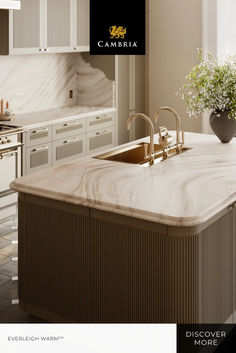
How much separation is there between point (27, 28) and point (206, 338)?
151 inches

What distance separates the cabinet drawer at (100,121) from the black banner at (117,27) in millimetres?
758

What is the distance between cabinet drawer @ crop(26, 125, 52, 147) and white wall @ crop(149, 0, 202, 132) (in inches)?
74.9

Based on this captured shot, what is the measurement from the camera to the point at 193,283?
2.61 m

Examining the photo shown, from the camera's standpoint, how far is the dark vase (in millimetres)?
3879

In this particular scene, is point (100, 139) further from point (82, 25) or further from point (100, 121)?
point (82, 25)

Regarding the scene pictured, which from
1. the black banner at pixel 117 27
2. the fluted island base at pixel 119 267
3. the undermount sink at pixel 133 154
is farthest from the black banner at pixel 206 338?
the black banner at pixel 117 27

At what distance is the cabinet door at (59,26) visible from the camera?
5.80 metres

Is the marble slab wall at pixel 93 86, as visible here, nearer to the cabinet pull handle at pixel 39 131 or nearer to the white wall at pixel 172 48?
the white wall at pixel 172 48

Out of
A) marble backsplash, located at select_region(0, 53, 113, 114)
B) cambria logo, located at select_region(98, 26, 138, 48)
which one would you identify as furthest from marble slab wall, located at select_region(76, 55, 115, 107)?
cambria logo, located at select_region(98, 26, 138, 48)

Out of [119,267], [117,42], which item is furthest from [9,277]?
[117,42]

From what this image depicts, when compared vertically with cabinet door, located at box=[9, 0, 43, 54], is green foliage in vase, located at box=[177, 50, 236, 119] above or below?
below

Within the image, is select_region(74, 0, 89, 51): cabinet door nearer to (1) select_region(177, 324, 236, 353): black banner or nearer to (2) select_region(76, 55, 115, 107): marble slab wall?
(2) select_region(76, 55, 115, 107): marble slab wall

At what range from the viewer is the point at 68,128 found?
5.94 m

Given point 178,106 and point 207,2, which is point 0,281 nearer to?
point 178,106
